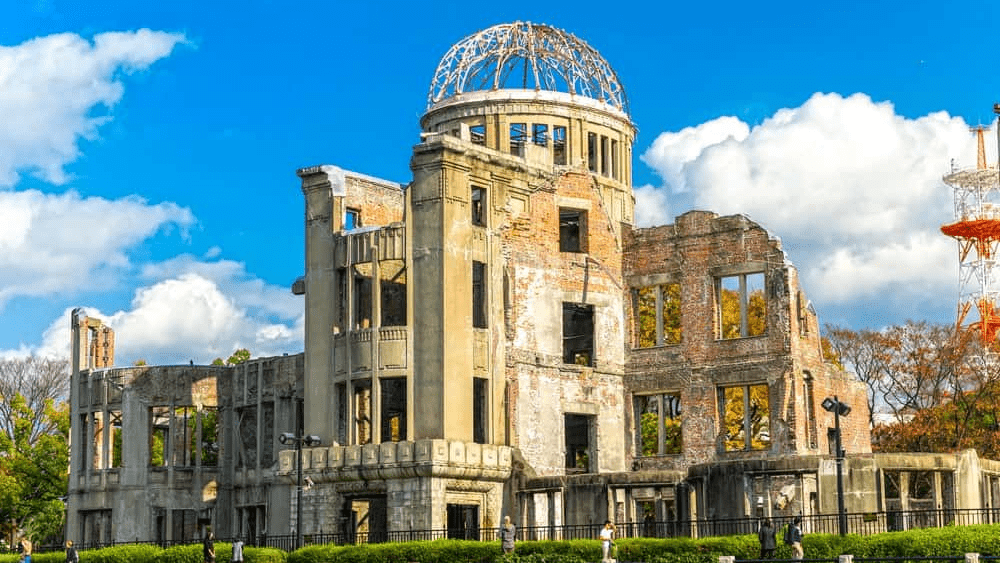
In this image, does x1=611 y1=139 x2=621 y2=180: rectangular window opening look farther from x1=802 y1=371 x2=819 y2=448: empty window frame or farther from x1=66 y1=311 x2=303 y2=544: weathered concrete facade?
x1=66 y1=311 x2=303 y2=544: weathered concrete facade

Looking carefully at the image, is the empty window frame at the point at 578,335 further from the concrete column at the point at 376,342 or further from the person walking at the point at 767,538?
the person walking at the point at 767,538

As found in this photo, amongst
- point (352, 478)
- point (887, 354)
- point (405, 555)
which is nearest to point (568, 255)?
point (352, 478)

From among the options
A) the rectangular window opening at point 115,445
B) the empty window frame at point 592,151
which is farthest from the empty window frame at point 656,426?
the rectangular window opening at point 115,445

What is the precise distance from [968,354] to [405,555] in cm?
3353

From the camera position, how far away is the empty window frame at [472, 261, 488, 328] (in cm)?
4888

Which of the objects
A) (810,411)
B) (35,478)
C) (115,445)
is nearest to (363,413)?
(810,411)

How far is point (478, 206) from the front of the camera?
5038 centimetres

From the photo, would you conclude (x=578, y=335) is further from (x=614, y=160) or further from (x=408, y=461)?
(x=614, y=160)

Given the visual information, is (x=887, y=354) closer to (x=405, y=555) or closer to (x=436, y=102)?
(x=436, y=102)

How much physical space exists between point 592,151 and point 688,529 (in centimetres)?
2135

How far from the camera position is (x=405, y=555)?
136 ft

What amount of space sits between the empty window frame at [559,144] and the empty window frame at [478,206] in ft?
32.8

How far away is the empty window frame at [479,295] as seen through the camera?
160ft

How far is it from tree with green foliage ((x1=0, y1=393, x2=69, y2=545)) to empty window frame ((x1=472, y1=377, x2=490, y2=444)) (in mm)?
25789
